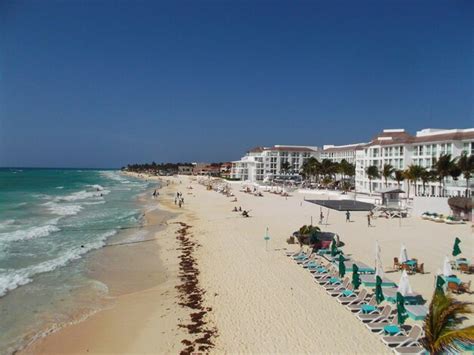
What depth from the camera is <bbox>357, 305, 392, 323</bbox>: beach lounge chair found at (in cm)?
981

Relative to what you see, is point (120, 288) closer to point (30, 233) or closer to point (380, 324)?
point (380, 324)

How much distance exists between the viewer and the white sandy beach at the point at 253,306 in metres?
9.22

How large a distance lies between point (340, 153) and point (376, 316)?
6986 centimetres

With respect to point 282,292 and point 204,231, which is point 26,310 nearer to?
point 282,292

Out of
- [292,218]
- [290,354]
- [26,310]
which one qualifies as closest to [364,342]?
[290,354]

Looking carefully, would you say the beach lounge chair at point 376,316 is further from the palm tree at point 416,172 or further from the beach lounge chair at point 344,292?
the palm tree at point 416,172

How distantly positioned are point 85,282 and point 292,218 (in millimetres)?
17534

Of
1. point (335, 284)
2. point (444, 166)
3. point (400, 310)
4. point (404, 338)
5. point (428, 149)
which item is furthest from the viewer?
point (428, 149)

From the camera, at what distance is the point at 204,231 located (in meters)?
25.2

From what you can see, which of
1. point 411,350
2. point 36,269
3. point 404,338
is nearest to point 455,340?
point 411,350

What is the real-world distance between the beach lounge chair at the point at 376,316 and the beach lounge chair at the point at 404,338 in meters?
1.02

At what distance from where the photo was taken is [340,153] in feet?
253

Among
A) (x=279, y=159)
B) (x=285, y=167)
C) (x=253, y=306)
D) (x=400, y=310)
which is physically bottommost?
(x=253, y=306)

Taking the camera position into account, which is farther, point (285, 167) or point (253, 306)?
point (285, 167)
